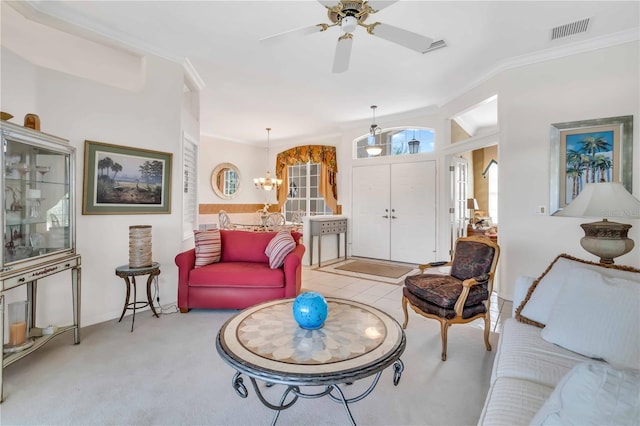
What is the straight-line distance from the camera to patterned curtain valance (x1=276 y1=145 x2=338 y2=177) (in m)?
7.16

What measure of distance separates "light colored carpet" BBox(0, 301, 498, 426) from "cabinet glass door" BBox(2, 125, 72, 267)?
0.85 m

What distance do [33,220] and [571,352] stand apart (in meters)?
3.64

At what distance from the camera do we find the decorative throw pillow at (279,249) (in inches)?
134

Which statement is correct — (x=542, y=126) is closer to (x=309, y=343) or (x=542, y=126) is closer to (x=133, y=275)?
(x=309, y=343)

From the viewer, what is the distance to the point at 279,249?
11.2 ft

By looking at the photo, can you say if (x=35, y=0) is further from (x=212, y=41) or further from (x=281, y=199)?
(x=281, y=199)

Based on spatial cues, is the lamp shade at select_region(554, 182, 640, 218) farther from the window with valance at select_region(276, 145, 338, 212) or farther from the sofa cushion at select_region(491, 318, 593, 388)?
the window with valance at select_region(276, 145, 338, 212)

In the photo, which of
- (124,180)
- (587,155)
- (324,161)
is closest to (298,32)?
(124,180)

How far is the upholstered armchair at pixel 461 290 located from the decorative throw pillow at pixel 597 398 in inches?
65.1

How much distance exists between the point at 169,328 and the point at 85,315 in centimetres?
82

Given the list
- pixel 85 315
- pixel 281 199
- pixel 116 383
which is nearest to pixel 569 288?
pixel 116 383

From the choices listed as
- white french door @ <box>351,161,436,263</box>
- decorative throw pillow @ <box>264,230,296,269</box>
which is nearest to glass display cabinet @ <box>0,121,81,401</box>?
decorative throw pillow @ <box>264,230,296,269</box>

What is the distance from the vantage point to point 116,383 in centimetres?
199

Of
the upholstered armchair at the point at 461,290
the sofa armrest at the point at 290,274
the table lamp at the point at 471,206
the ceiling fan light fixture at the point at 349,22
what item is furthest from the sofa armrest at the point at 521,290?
the table lamp at the point at 471,206
